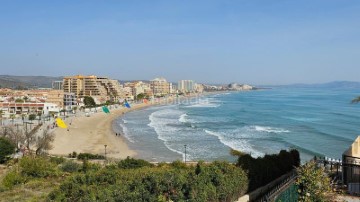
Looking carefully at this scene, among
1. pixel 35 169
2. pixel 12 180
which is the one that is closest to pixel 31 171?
pixel 35 169

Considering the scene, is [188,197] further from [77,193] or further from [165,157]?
[165,157]

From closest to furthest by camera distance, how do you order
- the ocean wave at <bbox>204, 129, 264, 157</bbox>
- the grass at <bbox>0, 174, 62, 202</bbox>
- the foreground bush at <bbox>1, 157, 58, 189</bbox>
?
1. the grass at <bbox>0, 174, 62, 202</bbox>
2. the foreground bush at <bbox>1, 157, 58, 189</bbox>
3. the ocean wave at <bbox>204, 129, 264, 157</bbox>

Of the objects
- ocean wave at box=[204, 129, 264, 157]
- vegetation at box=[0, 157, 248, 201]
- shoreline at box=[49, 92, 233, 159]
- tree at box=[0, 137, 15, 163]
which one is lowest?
shoreline at box=[49, 92, 233, 159]

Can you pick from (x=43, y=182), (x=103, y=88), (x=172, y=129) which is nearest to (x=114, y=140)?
(x=172, y=129)

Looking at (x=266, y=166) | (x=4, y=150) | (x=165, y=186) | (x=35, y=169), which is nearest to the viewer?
(x=165, y=186)

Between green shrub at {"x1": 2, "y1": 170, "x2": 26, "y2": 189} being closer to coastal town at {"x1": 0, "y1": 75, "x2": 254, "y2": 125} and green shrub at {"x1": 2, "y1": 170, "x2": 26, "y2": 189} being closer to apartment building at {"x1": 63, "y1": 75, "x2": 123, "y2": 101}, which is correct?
coastal town at {"x1": 0, "y1": 75, "x2": 254, "y2": 125}

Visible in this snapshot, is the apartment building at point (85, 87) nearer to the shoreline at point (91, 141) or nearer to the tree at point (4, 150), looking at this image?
the shoreline at point (91, 141)

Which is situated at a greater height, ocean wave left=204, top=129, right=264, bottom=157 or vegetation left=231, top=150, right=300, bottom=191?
vegetation left=231, top=150, right=300, bottom=191

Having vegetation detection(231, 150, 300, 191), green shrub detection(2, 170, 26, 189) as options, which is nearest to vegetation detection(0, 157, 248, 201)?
vegetation detection(231, 150, 300, 191)

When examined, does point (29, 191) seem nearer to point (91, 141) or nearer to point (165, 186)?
point (165, 186)
